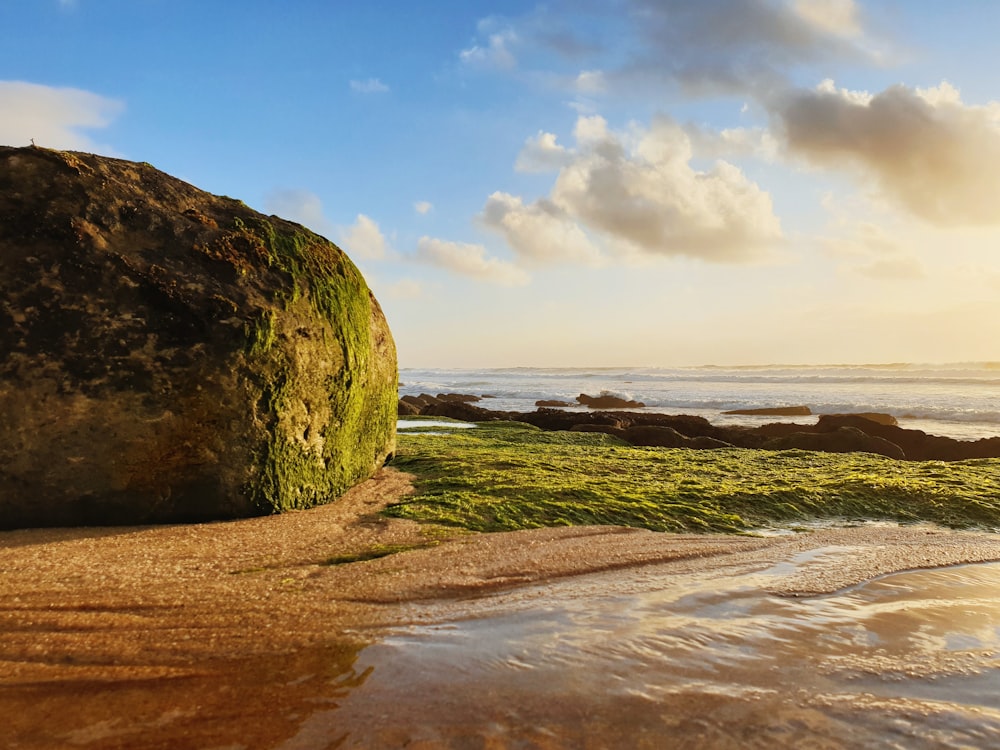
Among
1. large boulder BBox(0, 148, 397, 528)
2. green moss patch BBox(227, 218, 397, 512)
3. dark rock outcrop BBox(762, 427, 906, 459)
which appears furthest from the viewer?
dark rock outcrop BBox(762, 427, 906, 459)

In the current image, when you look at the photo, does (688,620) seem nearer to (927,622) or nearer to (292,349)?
(927,622)

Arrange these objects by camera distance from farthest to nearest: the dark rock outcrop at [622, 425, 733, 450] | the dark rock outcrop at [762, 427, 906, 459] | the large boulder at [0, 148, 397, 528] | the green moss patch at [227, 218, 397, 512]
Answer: the dark rock outcrop at [622, 425, 733, 450]
the dark rock outcrop at [762, 427, 906, 459]
the green moss patch at [227, 218, 397, 512]
the large boulder at [0, 148, 397, 528]

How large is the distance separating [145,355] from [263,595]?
1855mm

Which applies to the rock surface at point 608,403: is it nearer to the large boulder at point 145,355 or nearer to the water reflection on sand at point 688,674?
the large boulder at point 145,355

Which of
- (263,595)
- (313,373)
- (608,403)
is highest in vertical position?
(313,373)

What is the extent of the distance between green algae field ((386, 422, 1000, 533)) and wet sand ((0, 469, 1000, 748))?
1.46 feet

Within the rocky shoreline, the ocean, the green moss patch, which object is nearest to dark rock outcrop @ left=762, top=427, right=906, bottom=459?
the rocky shoreline

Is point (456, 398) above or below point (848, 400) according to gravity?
below

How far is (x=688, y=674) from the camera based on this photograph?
2.21 m

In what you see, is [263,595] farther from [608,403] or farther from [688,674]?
[608,403]

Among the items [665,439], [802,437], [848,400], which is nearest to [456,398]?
[848,400]

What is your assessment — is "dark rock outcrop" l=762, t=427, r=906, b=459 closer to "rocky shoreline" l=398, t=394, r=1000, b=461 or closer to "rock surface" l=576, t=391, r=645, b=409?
"rocky shoreline" l=398, t=394, r=1000, b=461

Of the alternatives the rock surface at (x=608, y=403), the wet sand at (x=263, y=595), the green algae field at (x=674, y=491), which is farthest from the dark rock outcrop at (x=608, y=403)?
the wet sand at (x=263, y=595)

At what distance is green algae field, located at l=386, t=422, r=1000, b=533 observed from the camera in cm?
493
